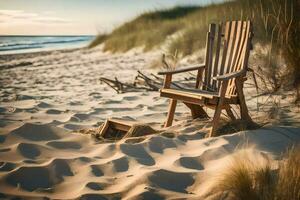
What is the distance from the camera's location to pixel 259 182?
2096mm

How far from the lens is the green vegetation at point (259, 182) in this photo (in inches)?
75.9

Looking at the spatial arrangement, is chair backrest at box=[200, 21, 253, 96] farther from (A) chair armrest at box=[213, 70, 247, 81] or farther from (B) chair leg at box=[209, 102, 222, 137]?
(B) chair leg at box=[209, 102, 222, 137]

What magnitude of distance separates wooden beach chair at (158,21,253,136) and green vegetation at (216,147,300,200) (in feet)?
3.38

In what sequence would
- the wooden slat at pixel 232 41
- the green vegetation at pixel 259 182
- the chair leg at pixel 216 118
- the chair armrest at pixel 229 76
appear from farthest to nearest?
1. the wooden slat at pixel 232 41
2. the chair leg at pixel 216 118
3. the chair armrest at pixel 229 76
4. the green vegetation at pixel 259 182

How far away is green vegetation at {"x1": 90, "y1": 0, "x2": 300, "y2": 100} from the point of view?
3.68 m

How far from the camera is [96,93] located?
595cm

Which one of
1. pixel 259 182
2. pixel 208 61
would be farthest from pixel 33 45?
pixel 259 182

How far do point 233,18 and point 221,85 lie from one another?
3.17 metres

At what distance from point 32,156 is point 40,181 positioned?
0.49 metres

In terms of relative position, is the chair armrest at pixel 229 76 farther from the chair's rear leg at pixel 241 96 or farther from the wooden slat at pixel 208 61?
the wooden slat at pixel 208 61

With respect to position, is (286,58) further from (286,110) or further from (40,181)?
(40,181)

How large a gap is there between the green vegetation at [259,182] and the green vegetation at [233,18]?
5.34 feet

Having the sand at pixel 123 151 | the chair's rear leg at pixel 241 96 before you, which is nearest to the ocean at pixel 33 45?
the sand at pixel 123 151

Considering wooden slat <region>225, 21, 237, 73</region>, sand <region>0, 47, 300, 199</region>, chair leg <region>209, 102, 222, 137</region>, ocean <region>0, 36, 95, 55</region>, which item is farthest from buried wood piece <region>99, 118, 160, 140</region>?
ocean <region>0, 36, 95, 55</region>
